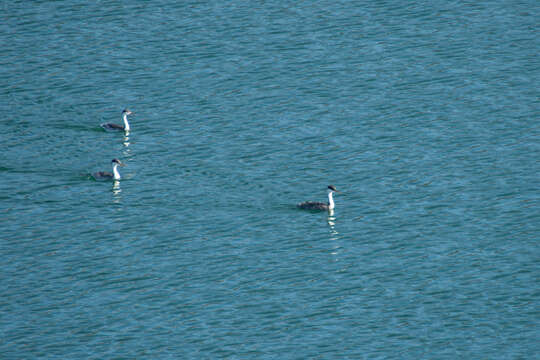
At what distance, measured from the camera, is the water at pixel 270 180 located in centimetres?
4594

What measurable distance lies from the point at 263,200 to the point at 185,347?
14157mm

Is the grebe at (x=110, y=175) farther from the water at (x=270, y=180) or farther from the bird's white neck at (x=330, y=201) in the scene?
the bird's white neck at (x=330, y=201)

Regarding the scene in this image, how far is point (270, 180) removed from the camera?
58.6 m

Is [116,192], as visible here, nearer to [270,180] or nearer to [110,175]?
[110,175]

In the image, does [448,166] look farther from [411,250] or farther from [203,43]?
[203,43]

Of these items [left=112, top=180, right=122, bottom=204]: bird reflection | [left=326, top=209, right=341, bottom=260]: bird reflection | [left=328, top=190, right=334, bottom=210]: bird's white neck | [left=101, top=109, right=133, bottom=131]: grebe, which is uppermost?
[left=101, top=109, right=133, bottom=131]: grebe

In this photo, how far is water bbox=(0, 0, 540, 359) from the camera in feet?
151

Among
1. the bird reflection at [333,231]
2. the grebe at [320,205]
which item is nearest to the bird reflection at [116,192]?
the grebe at [320,205]

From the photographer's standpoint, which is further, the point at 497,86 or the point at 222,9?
the point at 222,9

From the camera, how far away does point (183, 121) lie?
217 feet

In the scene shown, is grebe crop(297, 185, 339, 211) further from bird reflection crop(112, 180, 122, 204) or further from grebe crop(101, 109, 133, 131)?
grebe crop(101, 109, 133, 131)

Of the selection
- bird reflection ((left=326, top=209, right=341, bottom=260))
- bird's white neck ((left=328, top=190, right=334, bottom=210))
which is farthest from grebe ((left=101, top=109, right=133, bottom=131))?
bird reflection ((left=326, top=209, right=341, bottom=260))

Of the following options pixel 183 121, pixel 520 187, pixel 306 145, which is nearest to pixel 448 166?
pixel 520 187

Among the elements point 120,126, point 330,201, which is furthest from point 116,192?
point 330,201
